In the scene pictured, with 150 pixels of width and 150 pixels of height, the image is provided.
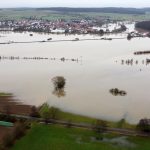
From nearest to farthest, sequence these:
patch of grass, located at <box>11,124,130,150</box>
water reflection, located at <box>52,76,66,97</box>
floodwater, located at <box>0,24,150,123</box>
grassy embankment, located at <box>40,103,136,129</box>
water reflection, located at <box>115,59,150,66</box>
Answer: patch of grass, located at <box>11,124,130,150</box> < grassy embankment, located at <box>40,103,136,129</box> < floodwater, located at <box>0,24,150,123</box> < water reflection, located at <box>52,76,66,97</box> < water reflection, located at <box>115,59,150,66</box>

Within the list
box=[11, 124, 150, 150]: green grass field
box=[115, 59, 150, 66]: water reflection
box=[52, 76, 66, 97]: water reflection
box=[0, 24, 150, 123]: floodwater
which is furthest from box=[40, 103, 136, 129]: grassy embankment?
box=[115, 59, 150, 66]: water reflection

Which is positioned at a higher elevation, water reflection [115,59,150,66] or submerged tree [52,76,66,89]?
submerged tree [52,76,66,89]

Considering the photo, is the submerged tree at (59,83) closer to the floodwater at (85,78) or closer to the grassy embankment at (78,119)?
the floodwater at (85,78)

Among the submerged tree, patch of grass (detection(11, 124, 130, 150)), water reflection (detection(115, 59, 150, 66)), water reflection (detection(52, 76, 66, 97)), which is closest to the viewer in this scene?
patch of grass (detection(11, 124, 130, 150))

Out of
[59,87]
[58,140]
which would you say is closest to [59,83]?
[59,87]

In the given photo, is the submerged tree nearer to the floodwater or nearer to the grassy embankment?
the floodwater

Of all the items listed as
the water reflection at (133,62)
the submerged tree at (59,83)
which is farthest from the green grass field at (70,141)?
the water reflection at (133,62)

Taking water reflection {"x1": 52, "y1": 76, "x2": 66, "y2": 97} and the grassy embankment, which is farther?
water reflection {"x1": 52, "y1": 76, "x2": 66, "y2": 97}
